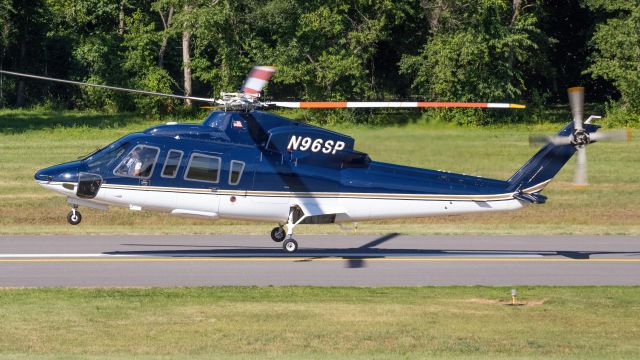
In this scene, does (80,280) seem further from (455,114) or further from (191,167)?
(455,114)

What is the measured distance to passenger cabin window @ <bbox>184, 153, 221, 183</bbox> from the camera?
22.4 m

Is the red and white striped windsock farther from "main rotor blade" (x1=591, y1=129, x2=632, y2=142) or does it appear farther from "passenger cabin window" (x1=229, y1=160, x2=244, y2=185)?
"main rotor blade" (x1=591, y1=129, x2=632, y2=142)

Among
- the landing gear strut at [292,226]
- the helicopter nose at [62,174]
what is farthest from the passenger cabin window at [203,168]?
the helicopter nose at [62,174]

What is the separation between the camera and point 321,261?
923 inches

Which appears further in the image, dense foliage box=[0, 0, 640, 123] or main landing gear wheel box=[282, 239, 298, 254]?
dense foliage box=[0, 0, 640, 123]

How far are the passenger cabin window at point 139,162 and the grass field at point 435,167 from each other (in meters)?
5.13

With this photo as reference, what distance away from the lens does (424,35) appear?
53.0 metres

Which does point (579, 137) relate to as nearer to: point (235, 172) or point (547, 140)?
point (547, 140)

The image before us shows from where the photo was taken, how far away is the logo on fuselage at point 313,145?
22.7 metres

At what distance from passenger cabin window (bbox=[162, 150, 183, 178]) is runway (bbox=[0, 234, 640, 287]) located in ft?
6.29

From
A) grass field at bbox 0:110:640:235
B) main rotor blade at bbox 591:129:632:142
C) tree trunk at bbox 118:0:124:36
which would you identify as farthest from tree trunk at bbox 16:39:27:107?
main rotor blade at bbox 591:129:632:142

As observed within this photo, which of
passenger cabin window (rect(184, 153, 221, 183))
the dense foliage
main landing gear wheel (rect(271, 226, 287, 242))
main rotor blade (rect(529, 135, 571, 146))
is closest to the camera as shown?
main rotor blade (rect(529, 135, 571, 146))

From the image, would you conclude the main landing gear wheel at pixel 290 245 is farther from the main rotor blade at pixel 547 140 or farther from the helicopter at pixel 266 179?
the main rotor blade at pixel 547 140

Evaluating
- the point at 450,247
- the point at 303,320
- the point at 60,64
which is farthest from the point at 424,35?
the point at 303,320
